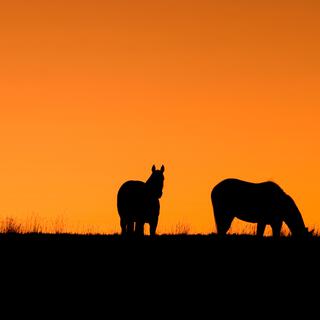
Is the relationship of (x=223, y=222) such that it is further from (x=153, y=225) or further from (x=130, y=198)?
(x=153, y=225)

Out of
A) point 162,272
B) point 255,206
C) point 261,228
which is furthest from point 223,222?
point 162,272

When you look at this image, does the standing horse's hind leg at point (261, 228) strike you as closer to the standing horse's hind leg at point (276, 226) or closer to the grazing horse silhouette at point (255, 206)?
the grazing horse silhouette at point (255, 206)

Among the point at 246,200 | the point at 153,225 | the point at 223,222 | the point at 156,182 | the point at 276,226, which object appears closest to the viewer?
the point at 153,225

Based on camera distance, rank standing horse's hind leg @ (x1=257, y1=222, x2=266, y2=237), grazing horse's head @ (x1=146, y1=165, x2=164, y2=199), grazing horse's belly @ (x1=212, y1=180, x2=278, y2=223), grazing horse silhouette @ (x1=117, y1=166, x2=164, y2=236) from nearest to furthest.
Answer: grazing horse silhouette @ (x1=117, y1=166, x2=164, y2=236) < grazing horse's head @ (x1=146, y1=165, x2=164, y2=199) < standing horse's hind leg @ (x1=257, y1=222, x2=266, y2=237) < grazing horse's belly @ (x1=212, y1=180, x2=278, y2=223)

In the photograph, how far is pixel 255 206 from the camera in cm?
2617

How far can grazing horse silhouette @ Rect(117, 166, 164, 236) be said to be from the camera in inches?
957

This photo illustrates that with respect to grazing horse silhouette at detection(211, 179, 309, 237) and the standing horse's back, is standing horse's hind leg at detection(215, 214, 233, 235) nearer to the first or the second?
grazing horse silhouette at detection(211, 179, 309, 237)

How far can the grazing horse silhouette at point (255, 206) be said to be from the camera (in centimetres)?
2542

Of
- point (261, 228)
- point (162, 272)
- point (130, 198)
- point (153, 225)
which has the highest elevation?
point (130, 198)

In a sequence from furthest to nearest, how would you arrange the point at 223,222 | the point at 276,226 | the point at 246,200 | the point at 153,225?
the point at 223,222, the point at 246,200, the point at 276,226, the point at 153,225

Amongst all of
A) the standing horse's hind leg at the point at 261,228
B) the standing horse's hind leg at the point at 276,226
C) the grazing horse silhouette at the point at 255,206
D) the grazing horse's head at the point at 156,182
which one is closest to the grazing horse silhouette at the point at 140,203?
the grazing horse's head at the point at 156,182

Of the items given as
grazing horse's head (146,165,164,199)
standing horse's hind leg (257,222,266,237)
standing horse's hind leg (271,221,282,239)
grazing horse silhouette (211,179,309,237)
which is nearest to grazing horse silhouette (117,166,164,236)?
grazing horse's head (146,165,164,199)

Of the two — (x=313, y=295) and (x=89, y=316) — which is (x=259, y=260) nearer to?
(x=313, y=295)

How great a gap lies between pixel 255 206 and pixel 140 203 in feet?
12.1
